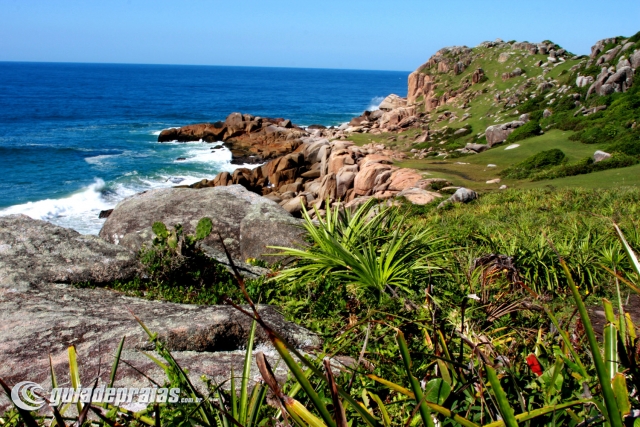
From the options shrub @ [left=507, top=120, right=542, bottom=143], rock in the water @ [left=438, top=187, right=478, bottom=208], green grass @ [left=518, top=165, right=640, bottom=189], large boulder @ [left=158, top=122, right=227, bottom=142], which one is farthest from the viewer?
large boulder @ [left=158, top=122, right=227, bottom=142]

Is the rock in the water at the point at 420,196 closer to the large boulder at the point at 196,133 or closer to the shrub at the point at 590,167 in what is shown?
the shrub at the point at 590,167

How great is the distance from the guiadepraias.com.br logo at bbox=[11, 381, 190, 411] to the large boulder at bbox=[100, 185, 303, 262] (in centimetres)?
476

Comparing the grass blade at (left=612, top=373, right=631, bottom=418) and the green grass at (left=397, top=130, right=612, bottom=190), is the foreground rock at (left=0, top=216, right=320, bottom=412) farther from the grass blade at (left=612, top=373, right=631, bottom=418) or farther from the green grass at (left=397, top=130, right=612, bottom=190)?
the green grass at (left=397, top=130, right=612, bottom=190)

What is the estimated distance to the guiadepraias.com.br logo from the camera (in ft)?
8.56

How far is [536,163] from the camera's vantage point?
25.2 meters

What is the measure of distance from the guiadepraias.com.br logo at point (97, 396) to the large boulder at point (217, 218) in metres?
4.76

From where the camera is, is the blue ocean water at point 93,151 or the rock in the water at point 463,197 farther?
the blue ocean water at point 93,151

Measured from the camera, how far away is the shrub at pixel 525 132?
34006mm

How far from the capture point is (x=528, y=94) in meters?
44.2

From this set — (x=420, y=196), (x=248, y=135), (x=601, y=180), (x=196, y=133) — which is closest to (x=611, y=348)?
(x=420, y=196)

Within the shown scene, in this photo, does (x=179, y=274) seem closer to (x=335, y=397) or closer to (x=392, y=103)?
(x=335, y=397)

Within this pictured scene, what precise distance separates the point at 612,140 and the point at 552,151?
342 cm

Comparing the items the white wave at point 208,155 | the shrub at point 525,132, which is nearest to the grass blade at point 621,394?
the shrub at point 525,132

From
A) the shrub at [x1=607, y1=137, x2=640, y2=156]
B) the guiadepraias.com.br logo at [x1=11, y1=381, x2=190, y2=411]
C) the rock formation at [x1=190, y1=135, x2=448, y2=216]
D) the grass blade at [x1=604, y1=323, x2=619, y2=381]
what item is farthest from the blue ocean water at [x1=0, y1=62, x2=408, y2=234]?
the grass blade at [x1=604, y1=323, x2=619, y2=381]
